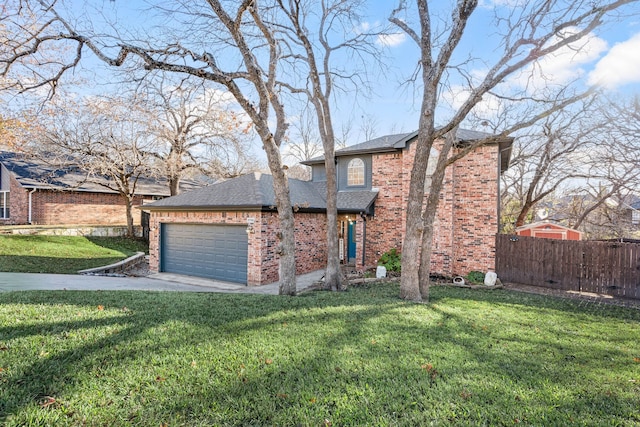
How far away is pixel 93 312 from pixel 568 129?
64.2 feet

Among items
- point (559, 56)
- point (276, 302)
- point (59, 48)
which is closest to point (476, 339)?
point (276, 302)

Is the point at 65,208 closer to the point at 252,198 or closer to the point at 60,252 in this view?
the point at 60,252

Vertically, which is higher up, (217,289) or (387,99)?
(387,99)

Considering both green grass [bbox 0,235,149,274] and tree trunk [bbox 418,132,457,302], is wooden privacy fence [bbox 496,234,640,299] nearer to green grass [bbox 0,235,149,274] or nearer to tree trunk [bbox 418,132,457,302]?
tree trunk [bbox 418,132,457,302]

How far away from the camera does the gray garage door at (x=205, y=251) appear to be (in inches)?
434

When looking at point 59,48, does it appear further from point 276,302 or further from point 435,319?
→ point 435,319

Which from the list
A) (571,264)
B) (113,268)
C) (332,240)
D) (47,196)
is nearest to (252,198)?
(332,240)

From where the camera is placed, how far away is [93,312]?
4887mm

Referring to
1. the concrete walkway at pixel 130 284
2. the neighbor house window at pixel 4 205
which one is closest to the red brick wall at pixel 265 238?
the concrete walkway at pixel 130 284

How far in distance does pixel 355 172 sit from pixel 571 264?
8145mm

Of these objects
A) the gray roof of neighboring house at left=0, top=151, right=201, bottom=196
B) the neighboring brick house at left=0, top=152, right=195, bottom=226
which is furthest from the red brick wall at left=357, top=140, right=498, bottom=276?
the neighboring brick house at left=0, top=152, right=195, bottom=226

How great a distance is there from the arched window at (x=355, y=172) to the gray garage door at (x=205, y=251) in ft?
18.1

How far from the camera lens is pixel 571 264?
10273mm

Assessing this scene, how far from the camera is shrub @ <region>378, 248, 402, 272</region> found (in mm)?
12219
